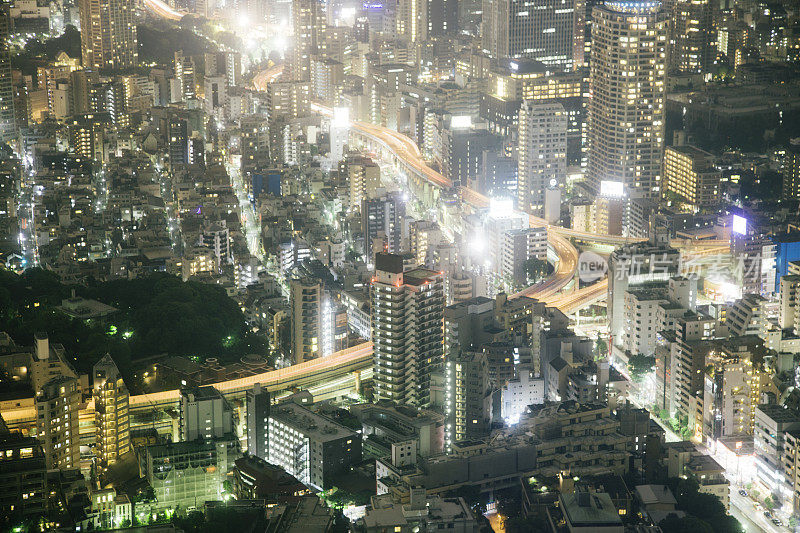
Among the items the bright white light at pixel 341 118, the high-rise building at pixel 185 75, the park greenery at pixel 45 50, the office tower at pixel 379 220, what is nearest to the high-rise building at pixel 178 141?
the bright white light at pixel 341 118

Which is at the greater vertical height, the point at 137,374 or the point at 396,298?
the point at 396,298

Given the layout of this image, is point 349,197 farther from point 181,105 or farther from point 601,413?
point 601,413

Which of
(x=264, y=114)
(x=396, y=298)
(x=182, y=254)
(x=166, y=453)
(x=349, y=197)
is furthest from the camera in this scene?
(x=264, y=114)

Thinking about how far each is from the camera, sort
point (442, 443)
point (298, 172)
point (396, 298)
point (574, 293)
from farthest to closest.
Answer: point (298, 172) → point (574, 293) → point (396, 298) → point (442, 443)

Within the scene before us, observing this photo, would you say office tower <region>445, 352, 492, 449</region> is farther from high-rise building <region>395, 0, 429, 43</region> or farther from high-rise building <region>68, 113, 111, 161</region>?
high-rise building <region>395, 0, 429, 43</region>

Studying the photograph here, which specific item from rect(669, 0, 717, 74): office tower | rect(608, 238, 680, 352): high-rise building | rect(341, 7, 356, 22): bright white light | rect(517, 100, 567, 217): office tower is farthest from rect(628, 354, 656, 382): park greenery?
rect(341, 7, 356, 22): bright white light

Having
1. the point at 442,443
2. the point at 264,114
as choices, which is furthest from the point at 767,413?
the point at 264,114
